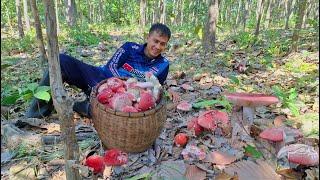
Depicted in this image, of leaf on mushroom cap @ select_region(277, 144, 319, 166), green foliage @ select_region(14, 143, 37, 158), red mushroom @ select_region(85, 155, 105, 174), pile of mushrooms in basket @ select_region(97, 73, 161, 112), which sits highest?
pile of mushrooms in basket @ select_region(97, 73, 161, 112)

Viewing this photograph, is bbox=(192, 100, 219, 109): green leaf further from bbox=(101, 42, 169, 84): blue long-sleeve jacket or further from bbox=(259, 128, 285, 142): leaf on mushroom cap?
bbox=(259, 128, 285, 142): leaf on mushroom cap

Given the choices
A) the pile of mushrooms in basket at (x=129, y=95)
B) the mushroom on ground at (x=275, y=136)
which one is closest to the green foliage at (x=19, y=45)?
the pile of mushrooms in basket at (x=129, y=95)

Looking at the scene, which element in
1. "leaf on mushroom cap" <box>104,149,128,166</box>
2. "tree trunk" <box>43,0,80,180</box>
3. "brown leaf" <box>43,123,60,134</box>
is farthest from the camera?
"brown leaf" <box>43,123,60,134</box>

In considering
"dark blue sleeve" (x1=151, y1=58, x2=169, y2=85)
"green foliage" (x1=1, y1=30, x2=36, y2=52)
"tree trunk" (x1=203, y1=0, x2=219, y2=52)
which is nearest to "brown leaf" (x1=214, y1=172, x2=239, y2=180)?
"dark blue sleeve" (x1=151, y1=58, x2=169, y2=85)

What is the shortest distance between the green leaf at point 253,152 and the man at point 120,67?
1.34 m

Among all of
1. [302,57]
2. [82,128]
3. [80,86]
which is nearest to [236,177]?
[82,128]

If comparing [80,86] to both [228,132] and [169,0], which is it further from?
[169,0]

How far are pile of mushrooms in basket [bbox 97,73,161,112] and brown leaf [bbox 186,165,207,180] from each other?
54cm

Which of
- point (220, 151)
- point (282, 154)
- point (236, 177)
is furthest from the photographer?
point (220, 151)

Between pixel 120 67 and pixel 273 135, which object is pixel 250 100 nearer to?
pixel 273 135

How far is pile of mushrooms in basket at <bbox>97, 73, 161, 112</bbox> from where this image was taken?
273cm

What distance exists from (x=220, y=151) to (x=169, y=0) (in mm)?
24874

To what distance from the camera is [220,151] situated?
283 cm

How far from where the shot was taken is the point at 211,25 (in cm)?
714
